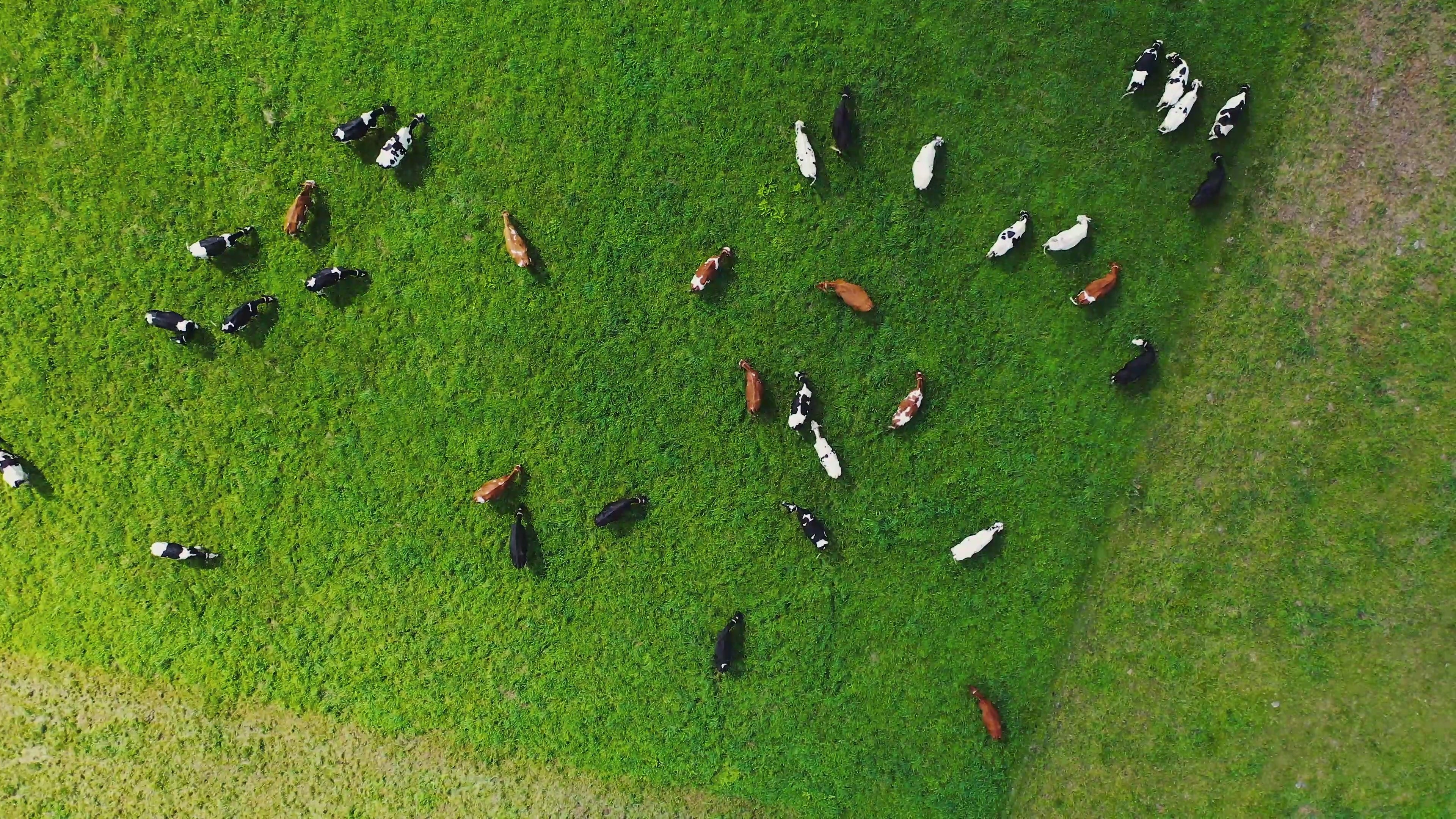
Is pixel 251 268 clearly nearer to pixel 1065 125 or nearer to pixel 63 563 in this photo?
pixel 63 563

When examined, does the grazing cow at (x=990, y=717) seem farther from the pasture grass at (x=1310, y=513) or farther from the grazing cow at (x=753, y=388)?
the grazing cow at (x=753, y=388)

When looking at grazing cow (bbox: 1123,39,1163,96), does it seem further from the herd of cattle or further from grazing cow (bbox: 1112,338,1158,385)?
grazing cow (bbox: 1112,338,1158,385)

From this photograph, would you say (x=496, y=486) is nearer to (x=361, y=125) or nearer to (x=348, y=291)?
(x=348, y=291)

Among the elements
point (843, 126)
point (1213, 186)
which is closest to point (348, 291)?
point (843, 126)

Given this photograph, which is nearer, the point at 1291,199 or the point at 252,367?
the point at 1291,199

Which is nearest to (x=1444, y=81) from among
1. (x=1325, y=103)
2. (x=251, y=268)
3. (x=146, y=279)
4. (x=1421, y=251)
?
(x=1325, y=103)

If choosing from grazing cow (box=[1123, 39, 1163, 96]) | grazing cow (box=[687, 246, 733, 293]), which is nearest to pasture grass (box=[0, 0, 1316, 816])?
grazing cow (box=[687, 246, 733, 293])
